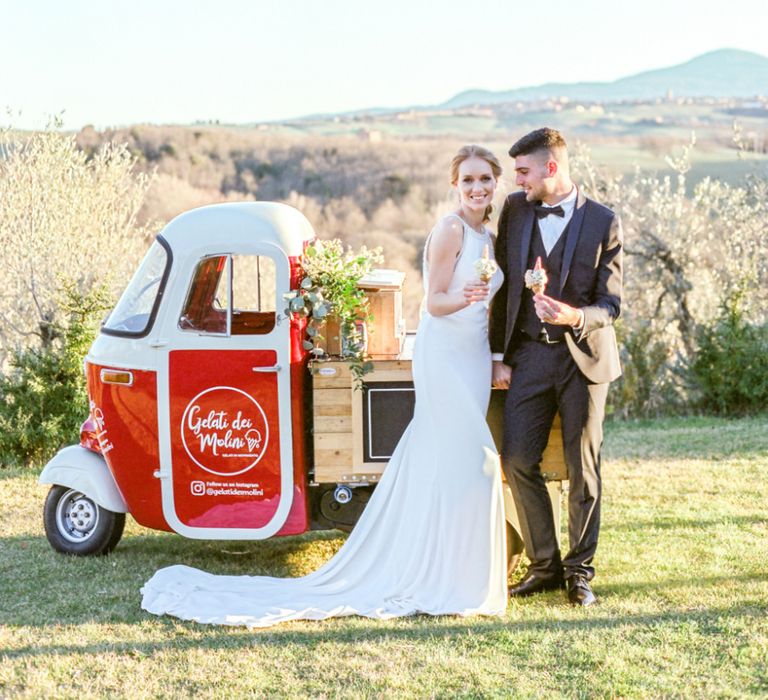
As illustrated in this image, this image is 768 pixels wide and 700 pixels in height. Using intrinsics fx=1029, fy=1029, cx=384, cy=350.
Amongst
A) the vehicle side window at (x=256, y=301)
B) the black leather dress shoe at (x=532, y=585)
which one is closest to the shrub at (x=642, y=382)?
the vehicle side window at (x=256, y=301)

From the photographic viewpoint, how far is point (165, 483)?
6105 millimetres

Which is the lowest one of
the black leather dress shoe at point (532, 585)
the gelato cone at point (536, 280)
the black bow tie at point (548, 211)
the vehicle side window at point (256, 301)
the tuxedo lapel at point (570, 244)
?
the black leather dress shoe at point (532, 585)

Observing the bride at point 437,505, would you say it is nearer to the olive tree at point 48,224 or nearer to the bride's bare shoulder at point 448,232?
the bride's bare shoulder at point 448,232

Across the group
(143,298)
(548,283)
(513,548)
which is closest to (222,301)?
(143,298)

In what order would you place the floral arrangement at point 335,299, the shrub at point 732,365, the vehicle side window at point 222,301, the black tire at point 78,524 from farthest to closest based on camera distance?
the shrub at point 732,365 < the black tire at point 78,524 < the vehicle side window at point 222,301 < the floral arrangement at point 335,299

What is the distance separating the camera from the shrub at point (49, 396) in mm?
10039

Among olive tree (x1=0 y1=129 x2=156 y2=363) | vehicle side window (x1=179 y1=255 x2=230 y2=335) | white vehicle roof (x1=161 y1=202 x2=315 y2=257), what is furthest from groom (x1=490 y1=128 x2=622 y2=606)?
olive tree (x1=0 y1=129 x2=156 y2=363)

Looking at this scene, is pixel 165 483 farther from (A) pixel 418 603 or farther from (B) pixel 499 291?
(B) pixel 499 291

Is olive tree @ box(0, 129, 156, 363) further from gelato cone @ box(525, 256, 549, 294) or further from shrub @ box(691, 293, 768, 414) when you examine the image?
gelato cone @ box(525, 256, 549, 294)

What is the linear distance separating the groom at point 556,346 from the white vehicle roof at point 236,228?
1.29 meters

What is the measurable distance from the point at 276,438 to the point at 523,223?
6.11 ft

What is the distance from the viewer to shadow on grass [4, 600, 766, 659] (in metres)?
4.90

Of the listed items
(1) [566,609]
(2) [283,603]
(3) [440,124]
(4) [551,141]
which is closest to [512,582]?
(1) [566,609]

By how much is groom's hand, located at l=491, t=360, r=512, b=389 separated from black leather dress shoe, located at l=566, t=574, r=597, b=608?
3.60 feet
